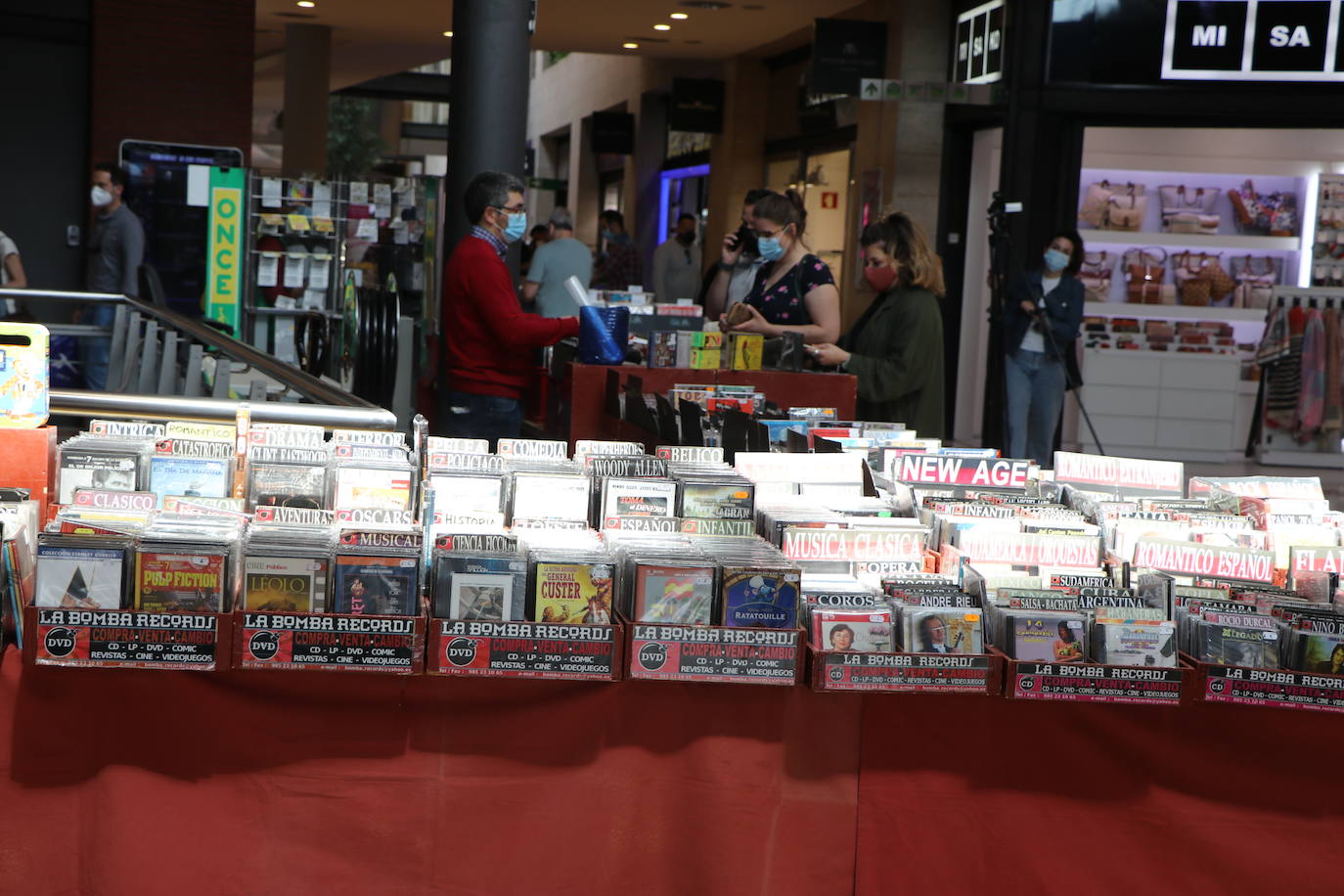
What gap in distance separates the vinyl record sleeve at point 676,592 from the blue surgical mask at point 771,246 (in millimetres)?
3707

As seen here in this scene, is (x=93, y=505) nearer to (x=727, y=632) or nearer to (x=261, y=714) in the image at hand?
(x=261, y=714)

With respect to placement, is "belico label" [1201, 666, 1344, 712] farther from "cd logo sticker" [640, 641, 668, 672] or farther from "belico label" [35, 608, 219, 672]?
"belico label" [35, 608, 219, 672]

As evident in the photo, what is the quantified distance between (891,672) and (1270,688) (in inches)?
24.5

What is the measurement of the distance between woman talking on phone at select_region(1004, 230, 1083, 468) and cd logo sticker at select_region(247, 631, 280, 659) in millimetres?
6716

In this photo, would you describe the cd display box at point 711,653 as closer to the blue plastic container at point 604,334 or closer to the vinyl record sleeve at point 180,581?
the vinyl record sleeve at point 180,581

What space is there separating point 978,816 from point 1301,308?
9.89m

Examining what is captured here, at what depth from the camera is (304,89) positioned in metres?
16.4

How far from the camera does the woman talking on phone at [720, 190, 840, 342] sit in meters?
5.70

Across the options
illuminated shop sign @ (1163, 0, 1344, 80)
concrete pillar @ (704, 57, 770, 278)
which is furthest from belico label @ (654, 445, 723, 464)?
concrete pillar @ (704, 57, 770, 278)

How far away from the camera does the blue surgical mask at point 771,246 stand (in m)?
5.81

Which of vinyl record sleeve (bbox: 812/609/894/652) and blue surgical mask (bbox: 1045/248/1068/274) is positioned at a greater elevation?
blue surgical mask (bbox: 1045/248/1068/274)

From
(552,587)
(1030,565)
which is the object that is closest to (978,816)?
(1030,565)

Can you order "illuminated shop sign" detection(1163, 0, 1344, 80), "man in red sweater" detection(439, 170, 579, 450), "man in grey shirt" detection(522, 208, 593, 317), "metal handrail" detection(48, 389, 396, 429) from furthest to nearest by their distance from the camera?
"man in grey shirt" detection(522, 208, 593, 317) < "illuminated shop sign" detection(1163, 0, 1344, 80) < "man in red sweater" detection(439, 170, 579, 450) < "metal handrail" detection(48, 389, 396, 429)

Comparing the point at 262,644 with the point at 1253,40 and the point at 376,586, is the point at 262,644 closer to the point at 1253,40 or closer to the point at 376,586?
the point at 376,586
